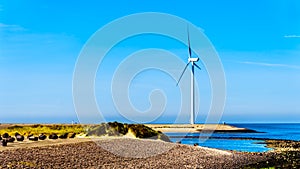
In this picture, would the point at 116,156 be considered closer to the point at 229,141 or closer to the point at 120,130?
the point at 120,130

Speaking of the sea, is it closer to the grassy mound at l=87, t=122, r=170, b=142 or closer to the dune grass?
the grassy mound at l=87, t=122, r=170, b=142

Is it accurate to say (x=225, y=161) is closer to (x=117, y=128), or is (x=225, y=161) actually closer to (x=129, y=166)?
(x=129, y=166)

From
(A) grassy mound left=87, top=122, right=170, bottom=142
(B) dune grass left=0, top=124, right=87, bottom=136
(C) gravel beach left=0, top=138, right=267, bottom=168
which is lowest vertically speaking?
(C) gravel beach left=0, top=138, right=267, bottom=168

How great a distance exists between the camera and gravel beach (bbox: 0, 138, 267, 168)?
100ft

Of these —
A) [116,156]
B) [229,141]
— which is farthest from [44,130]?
[116,156]

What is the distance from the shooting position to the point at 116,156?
119ft

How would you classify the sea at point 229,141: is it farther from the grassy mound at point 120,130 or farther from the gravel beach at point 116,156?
the gravel beach at point 116,156

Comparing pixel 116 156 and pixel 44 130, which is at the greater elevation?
pixel 44 130

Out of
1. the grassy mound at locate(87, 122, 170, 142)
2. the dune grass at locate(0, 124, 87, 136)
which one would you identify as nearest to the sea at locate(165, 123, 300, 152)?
the grassy mound at locate(87, 122, 170, 142)

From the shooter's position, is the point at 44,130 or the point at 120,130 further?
the point at 44,130

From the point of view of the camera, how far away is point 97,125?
54344mm

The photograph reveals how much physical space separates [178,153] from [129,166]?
35.0ft

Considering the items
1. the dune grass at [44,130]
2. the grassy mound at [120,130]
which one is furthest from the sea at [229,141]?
the dune grass at [44,130]

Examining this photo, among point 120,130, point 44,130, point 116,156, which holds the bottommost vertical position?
point 116,156
